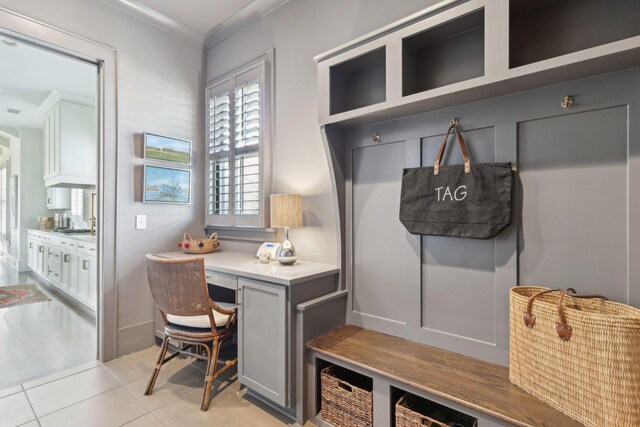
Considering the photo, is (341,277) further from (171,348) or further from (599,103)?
(171,348)

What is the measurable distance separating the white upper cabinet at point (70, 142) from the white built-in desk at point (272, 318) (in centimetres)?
406

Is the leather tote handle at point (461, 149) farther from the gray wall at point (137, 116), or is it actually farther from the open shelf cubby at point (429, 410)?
the gray wall at point (137, 116)

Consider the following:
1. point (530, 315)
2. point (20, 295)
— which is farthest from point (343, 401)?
point (20, 295)

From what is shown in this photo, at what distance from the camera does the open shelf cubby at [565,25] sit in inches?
49.9

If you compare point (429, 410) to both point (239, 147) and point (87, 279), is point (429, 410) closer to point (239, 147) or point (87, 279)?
point (239, 147)

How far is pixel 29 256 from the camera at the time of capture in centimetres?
618

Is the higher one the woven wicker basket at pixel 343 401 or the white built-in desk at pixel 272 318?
the white built-in desk at pixel 272 318


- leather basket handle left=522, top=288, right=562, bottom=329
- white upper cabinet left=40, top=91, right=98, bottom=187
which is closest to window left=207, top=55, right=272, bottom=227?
leather basket handle left=522, top=288, right=562, bottom=329

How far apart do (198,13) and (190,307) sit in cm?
254

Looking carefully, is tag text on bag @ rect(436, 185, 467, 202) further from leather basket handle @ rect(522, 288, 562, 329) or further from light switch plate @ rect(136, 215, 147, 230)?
light switch plate @ rect(136, 215, 147, 230)

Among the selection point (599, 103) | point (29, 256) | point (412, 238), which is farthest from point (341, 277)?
point (29, 256)

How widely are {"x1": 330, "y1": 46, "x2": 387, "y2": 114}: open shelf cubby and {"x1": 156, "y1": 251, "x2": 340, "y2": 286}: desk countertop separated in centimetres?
103

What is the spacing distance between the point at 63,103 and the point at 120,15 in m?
3.02

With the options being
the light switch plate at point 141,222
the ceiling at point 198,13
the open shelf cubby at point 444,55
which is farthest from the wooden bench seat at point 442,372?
the ceiling at point 198,13
